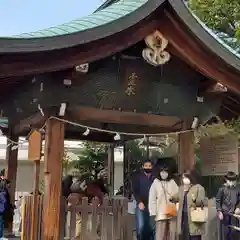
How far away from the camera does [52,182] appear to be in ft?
21.6

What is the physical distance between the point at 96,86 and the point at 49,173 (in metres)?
1.64

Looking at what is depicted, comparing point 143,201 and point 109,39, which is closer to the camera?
point 109,39

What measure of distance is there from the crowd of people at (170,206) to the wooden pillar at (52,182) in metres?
1.66

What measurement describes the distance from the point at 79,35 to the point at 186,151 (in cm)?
311

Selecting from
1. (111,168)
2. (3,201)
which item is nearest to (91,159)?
(111,168)

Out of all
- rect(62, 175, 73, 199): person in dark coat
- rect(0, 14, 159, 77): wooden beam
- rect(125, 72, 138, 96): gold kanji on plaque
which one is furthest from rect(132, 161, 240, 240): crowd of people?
rect(62, 175, 73, 199): person in dark coat

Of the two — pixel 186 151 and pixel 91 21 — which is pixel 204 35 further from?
pixel 186 151

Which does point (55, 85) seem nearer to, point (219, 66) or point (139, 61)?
point (139, 61)

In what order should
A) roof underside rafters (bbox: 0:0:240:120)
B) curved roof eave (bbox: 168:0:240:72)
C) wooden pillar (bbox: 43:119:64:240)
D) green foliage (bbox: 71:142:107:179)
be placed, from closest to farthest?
roof underside rafters (bbox: 0:0:240:120)
curved roof eave (bbox: 168:0:240:72)
wooden pillar (bbox: 43:119:64:240)
green foliage (bbox: 71:142:107:179)

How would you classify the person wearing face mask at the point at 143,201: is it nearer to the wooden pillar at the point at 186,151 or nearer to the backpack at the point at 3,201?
the wooden pillar at the point at 186,151

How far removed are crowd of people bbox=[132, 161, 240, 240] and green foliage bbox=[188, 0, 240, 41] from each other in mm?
5900

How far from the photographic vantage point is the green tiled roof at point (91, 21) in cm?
601

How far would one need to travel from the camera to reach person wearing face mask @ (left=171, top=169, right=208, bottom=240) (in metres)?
7.12

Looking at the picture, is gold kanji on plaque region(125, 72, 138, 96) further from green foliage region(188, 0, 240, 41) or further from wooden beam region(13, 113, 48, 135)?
green foliage region(188, 0, 240, 41)
